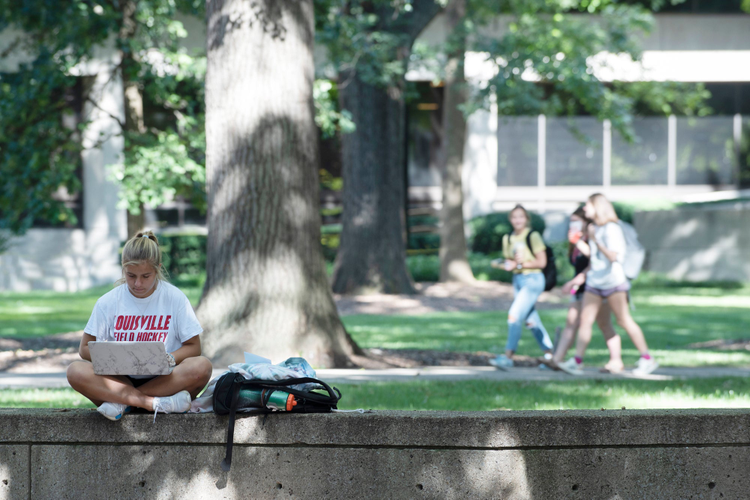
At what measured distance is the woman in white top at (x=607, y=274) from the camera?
331 inches

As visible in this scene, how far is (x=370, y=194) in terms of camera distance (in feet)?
56.3

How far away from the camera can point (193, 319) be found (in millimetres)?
4359

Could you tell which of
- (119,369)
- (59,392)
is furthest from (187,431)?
(59,392)

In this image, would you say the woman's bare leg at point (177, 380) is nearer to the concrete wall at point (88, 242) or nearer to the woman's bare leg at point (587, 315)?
the woman's bare leg at point (587, 315)

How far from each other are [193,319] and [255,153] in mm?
3946

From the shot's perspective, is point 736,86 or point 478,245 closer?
point 478,245

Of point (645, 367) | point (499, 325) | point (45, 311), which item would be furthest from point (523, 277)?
point (45, 311)

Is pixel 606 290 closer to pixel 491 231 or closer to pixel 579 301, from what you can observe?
pixel 579 301

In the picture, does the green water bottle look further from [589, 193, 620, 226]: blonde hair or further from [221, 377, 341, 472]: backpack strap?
[589, 193, 620, 226]: blonde hair

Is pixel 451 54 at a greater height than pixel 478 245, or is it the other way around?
pixel 451 54

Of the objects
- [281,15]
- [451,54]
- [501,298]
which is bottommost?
[501,298]

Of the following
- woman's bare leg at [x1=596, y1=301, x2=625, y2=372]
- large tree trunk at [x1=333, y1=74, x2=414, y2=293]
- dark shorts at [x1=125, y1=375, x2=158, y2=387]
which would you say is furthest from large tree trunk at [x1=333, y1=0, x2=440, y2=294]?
dark shorts at [x1=125, y1=375, x2=158, y2=387]

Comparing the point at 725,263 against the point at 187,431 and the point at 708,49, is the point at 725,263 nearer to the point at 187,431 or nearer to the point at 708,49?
the point at 708,49

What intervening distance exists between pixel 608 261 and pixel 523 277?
963 mm
